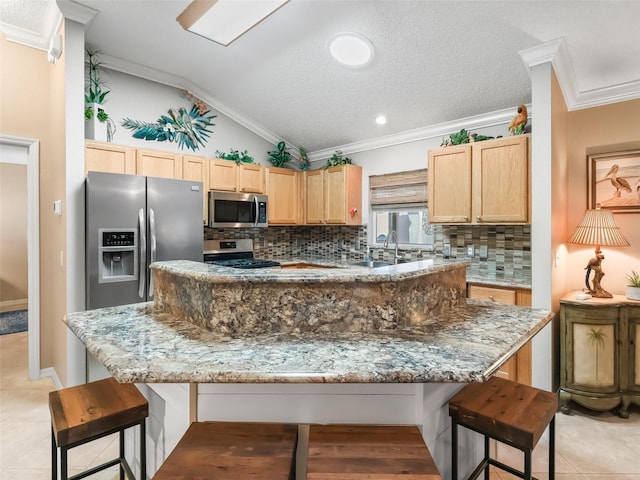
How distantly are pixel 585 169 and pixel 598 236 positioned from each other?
728 millimetres

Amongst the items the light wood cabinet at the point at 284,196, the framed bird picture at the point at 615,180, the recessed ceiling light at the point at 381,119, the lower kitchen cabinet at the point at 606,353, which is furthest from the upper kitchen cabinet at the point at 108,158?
the framed bird picture at the point at 615,180

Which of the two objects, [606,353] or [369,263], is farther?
[369,263]

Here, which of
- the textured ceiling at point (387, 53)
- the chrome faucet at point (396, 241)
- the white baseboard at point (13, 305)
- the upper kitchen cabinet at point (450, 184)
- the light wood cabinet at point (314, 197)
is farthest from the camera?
the white baseboard at point (13, 305)

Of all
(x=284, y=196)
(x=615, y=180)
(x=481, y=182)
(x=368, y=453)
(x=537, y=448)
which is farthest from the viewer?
(x=284, y=196)

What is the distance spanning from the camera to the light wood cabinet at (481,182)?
303 cm

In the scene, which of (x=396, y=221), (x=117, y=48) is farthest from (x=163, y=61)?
(x=396, y=221)

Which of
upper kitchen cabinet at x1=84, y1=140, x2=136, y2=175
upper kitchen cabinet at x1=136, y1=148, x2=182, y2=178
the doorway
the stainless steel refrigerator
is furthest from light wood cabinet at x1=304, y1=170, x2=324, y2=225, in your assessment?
the doorway

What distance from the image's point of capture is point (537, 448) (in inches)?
91.7

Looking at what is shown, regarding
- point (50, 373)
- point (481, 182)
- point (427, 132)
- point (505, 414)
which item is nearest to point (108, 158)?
point (50, 373)

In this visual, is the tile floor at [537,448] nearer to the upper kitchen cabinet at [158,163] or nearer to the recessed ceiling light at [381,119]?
the upper kitchen cabinet at [158,163]

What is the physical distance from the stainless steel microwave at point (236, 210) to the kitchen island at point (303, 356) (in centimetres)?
234

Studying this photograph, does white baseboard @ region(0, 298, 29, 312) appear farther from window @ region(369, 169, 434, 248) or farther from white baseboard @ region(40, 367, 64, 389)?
window @ region(369, 169, 434, 248)

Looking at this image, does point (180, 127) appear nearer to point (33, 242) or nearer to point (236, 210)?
point (236, 210)

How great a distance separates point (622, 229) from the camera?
303cm
